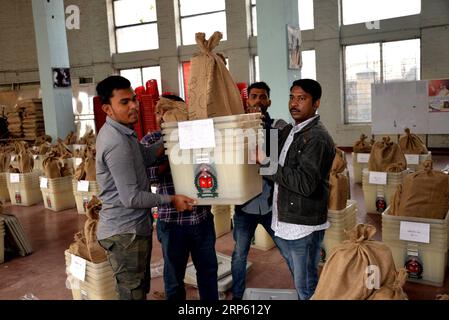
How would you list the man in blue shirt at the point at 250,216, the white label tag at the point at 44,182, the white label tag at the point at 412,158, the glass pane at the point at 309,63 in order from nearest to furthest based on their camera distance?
the man in blue shirt at the point at 250,216, the white label tag at the point at 412,158, the white label tag at the point at 44,182, the glass pane at the point at 309,63

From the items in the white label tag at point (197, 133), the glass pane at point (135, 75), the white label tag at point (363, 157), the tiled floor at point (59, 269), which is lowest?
the tiled floor at point (59, 269)

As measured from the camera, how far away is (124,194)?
1872 mm

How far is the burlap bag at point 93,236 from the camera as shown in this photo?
2521mm

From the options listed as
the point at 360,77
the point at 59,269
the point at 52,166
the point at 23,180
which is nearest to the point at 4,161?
the point at 23,180

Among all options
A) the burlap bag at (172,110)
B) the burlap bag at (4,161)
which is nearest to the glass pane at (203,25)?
the burlap bag at (4,161)

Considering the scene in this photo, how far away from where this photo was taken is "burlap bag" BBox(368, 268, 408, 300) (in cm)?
123

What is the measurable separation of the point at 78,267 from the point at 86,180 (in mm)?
2821

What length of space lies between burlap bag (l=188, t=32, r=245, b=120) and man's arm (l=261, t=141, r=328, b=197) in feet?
1.30

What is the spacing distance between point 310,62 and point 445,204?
771 centimetres

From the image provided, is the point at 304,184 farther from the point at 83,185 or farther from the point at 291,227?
the point at 83,185

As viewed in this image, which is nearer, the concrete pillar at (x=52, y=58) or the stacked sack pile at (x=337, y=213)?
the stacked sack pile at (x=337, y=213)

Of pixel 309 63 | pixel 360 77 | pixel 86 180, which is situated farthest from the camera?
pixel 309 63

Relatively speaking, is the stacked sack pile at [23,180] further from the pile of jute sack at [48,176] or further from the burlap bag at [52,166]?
the burlap bag at [52,166]

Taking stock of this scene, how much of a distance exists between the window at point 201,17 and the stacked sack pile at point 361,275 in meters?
9.85
